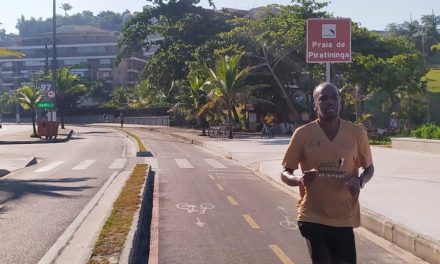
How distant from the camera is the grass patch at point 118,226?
23.4 ft

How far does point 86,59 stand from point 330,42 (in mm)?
110603

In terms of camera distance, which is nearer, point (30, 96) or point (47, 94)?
point (30, 96)

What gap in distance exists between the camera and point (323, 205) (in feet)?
14.6

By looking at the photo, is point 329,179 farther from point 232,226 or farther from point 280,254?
point 232,226

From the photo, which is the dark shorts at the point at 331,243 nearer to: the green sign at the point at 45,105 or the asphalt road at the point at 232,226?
the asphalt road at the point at 232,226

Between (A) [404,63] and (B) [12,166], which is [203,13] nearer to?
(A) [404,63]

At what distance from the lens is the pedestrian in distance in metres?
4.40

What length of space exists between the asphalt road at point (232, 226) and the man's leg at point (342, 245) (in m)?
3.12

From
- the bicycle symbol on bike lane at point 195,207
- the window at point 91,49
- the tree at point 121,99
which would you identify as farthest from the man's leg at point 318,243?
the window at point 91,49

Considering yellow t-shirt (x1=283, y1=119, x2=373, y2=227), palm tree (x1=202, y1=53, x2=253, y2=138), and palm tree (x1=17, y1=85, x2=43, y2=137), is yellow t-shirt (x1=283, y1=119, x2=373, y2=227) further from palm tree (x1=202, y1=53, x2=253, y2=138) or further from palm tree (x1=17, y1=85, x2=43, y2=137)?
palm tree (x1=17, y1=85, x2=43, y2=137)

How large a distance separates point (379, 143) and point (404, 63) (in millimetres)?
13173

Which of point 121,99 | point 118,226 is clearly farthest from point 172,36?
point 118,226

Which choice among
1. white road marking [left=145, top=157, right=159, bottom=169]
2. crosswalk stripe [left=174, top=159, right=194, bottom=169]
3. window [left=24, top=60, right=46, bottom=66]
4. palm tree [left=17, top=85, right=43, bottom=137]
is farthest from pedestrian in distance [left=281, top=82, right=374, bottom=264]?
window [left=24, top=60, right=46, bottom=66]

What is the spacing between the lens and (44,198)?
13.3 m
